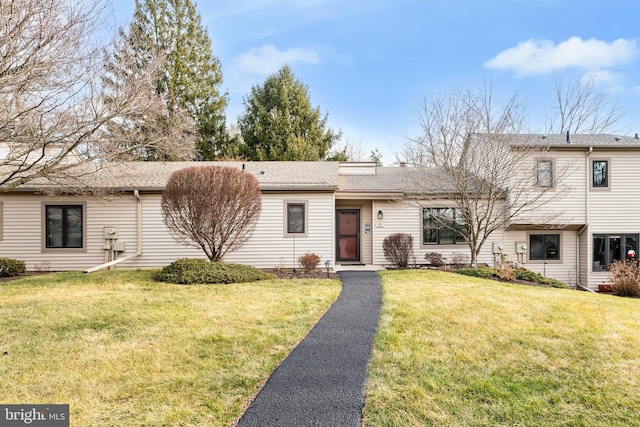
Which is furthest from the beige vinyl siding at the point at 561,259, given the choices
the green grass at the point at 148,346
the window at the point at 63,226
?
Result: the window at the point at 63,226

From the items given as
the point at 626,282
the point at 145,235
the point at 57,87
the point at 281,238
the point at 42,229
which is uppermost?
the point at 57,87

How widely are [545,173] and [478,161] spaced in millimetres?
3057

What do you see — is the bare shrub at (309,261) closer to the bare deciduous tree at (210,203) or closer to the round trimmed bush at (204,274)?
the round trimmed bush at (204,274)

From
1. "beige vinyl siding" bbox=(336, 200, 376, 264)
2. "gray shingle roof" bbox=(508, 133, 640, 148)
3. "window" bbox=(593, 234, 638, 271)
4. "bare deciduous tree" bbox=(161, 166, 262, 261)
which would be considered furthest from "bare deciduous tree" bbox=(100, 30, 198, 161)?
"window" bbox=(593, 234, 638, 271)

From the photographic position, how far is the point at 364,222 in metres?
12.1

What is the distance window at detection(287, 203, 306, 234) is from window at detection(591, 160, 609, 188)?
10173 millimetres

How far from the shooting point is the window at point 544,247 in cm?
1216

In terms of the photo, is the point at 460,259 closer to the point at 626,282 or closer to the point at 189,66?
the point at 626,282

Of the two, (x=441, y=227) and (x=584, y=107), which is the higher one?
(x=584, y=107)

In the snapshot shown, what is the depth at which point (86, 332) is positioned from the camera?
4.56 metres

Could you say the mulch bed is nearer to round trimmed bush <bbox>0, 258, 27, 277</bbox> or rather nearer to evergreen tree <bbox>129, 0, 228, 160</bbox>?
round trimmed bush <bbox>0, 258, 27, 277</bbox>

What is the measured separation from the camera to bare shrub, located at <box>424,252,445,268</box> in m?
11.5

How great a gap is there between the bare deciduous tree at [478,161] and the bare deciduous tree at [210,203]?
6.08 meters

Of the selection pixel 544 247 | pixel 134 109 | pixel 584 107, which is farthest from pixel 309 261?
pixel 584 107
